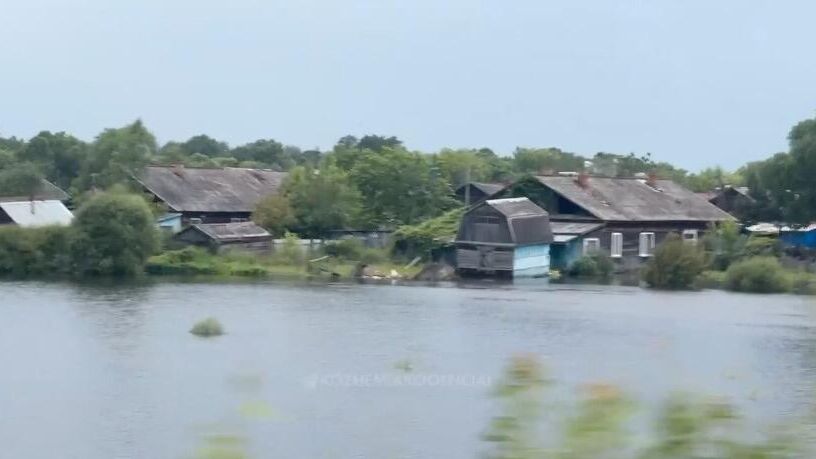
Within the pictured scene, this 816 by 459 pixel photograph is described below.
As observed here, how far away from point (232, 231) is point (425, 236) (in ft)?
15.4

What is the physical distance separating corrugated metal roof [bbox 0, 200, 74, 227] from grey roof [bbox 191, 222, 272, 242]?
342cm

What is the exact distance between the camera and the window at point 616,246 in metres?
33.0

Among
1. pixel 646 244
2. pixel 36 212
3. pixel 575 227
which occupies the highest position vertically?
pixel 36 212

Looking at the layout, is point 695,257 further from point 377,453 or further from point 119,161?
point 377,453

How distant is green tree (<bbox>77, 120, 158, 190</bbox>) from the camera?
114 feet

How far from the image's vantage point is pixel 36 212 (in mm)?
33312

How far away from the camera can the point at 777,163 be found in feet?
110

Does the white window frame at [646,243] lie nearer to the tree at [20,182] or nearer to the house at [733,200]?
the house at [733,200]

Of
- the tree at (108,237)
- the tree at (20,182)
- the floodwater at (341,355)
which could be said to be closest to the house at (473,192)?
the floodwater at (341,355)

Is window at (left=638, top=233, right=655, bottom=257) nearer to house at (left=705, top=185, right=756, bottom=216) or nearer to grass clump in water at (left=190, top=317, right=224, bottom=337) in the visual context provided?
house at (left=705, top=185, right=756, bottom=216)

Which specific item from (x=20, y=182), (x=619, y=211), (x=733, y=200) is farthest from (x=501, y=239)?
(x=20, y=182)

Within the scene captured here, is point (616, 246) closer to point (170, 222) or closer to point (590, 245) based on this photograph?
point (590, 245)

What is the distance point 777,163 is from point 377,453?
25.5m

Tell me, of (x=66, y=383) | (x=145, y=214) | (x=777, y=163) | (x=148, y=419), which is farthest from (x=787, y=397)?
(x=777, y=163)
